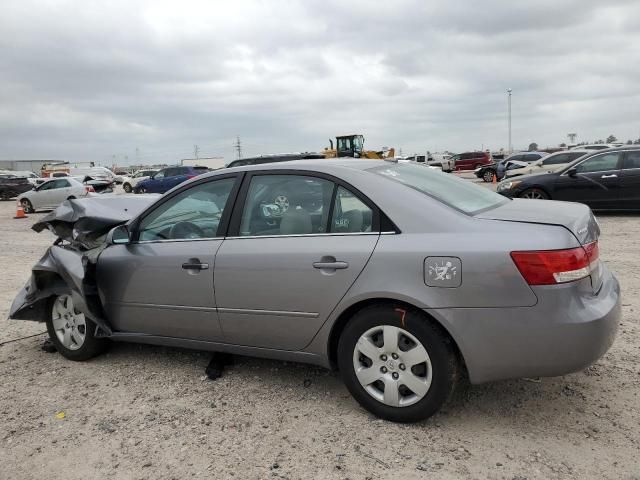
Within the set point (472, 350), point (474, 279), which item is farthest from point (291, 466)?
point (474, 279)

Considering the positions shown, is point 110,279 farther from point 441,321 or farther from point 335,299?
point 441,321

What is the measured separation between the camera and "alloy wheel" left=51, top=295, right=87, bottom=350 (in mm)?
4215

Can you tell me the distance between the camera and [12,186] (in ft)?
101

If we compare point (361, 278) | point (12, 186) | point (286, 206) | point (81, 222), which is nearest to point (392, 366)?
point (361, 278)

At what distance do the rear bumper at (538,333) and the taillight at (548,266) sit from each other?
44mm

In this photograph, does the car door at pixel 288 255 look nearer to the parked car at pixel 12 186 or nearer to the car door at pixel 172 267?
the car door at pixel 172 267

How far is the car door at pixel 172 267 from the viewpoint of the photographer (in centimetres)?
355

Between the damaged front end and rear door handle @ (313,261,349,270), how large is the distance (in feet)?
6.21

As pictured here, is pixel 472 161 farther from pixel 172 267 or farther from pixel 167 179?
pixel 172 267

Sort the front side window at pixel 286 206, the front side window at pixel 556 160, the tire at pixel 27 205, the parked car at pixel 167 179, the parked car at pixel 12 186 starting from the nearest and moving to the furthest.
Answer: the front side window at pixel 286 206 < the front side window at pixel 556 160 < the tire at pixel 27 205 < the parked car at pixel 167 179 < the parked car at pixel 12 186

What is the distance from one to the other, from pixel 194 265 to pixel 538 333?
2.18m

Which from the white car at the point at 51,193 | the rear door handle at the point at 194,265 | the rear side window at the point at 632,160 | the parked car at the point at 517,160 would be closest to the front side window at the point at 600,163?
the rear side window at the point at 632,160

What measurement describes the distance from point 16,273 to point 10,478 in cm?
629

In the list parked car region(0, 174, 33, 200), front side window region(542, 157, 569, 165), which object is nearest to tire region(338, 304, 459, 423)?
front side window region(542, 157, 569, 165)
